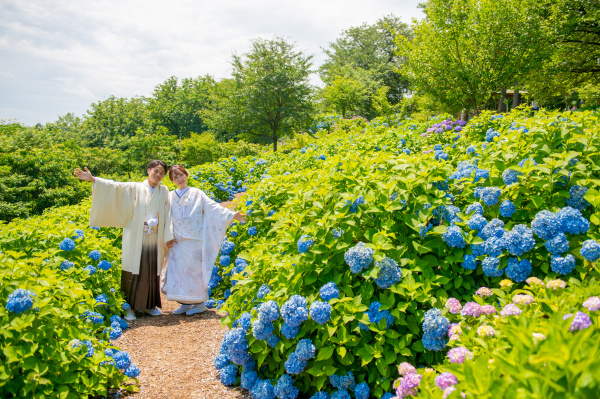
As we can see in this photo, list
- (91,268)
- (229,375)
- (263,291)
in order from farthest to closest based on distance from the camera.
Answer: (91,268)
(229,375)
(263,291)

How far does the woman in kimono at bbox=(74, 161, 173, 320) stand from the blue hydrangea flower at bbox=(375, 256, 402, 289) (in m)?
3.12

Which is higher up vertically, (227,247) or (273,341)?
(227,247)

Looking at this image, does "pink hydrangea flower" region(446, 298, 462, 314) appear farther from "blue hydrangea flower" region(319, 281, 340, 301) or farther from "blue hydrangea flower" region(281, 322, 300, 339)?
"blue hydrangea flower" region(281, 322, 300, 339)

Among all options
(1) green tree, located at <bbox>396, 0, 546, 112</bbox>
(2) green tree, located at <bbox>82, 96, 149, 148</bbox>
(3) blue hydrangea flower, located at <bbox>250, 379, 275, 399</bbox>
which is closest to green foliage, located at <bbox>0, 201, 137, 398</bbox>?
(3) blue hydrangea flower, located at <bbox>250, 379, 275, 399</bbox>

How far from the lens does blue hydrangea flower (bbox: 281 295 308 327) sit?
7.48 feet

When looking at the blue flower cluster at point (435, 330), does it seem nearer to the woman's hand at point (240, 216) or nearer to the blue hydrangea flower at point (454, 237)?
the blue hydrangea flower at point (454, 237)

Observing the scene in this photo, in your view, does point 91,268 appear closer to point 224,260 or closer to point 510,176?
point 224,260

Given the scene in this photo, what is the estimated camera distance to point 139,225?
4.53 metres

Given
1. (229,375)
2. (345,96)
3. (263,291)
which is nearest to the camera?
(263,291)

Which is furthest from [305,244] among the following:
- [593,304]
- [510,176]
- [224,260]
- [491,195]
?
[224,260]

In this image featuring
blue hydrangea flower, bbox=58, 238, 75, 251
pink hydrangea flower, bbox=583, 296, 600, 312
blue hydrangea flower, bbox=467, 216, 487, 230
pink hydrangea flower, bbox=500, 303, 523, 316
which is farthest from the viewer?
blue hydrangea flower, bbox=58, 238, 75, 251

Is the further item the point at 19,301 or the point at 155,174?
the point at 155,174

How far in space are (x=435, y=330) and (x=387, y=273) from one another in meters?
0.38

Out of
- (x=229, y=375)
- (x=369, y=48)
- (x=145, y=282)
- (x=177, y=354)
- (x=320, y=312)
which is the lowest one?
(x=177, y=354)
